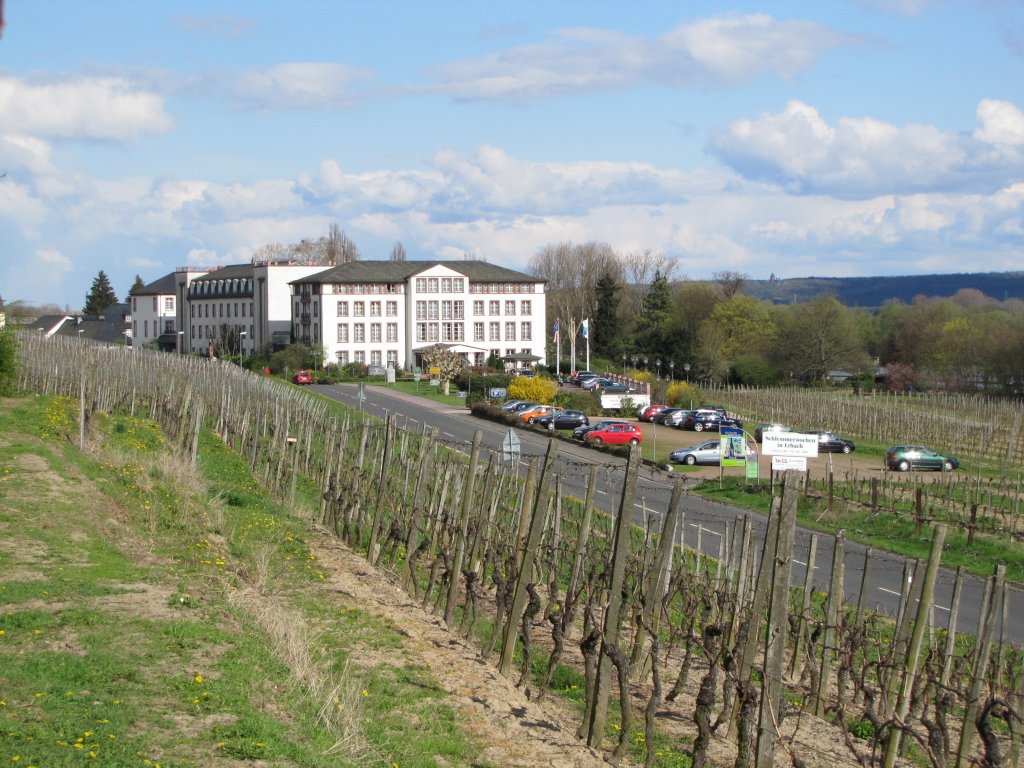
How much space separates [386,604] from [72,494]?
6310 millimetres

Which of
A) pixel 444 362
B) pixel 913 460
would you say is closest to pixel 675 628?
pixel 913 460

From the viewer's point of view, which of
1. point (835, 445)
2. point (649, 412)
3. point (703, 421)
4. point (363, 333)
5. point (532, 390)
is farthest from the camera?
point (363, 333)

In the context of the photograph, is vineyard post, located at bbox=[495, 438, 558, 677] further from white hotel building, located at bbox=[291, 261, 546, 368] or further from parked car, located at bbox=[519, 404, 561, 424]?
white hotel building, located at bbox=[291, 261, 546, 368]

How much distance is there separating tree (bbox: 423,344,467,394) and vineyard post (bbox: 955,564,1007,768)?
63.9 metres

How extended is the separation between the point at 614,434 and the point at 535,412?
27.7ft

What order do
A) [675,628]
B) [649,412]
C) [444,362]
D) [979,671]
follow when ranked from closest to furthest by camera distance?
1. [979,671]
2. [675,628]
3. [649,412]
4. [444,362]

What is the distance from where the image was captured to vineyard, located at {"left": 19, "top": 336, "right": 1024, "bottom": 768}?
344 inches

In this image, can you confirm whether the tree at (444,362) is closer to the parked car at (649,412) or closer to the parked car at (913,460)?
A: the parked car at (649,412)

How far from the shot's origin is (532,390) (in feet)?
212

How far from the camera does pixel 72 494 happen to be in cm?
1756

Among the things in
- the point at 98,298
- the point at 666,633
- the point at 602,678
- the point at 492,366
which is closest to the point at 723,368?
the point at 492,366

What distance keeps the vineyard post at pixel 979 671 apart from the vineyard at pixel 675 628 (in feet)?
0.08

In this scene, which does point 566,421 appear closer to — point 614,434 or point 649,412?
point 614,434

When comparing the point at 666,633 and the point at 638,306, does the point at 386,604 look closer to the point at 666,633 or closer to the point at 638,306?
the point at 666,633
